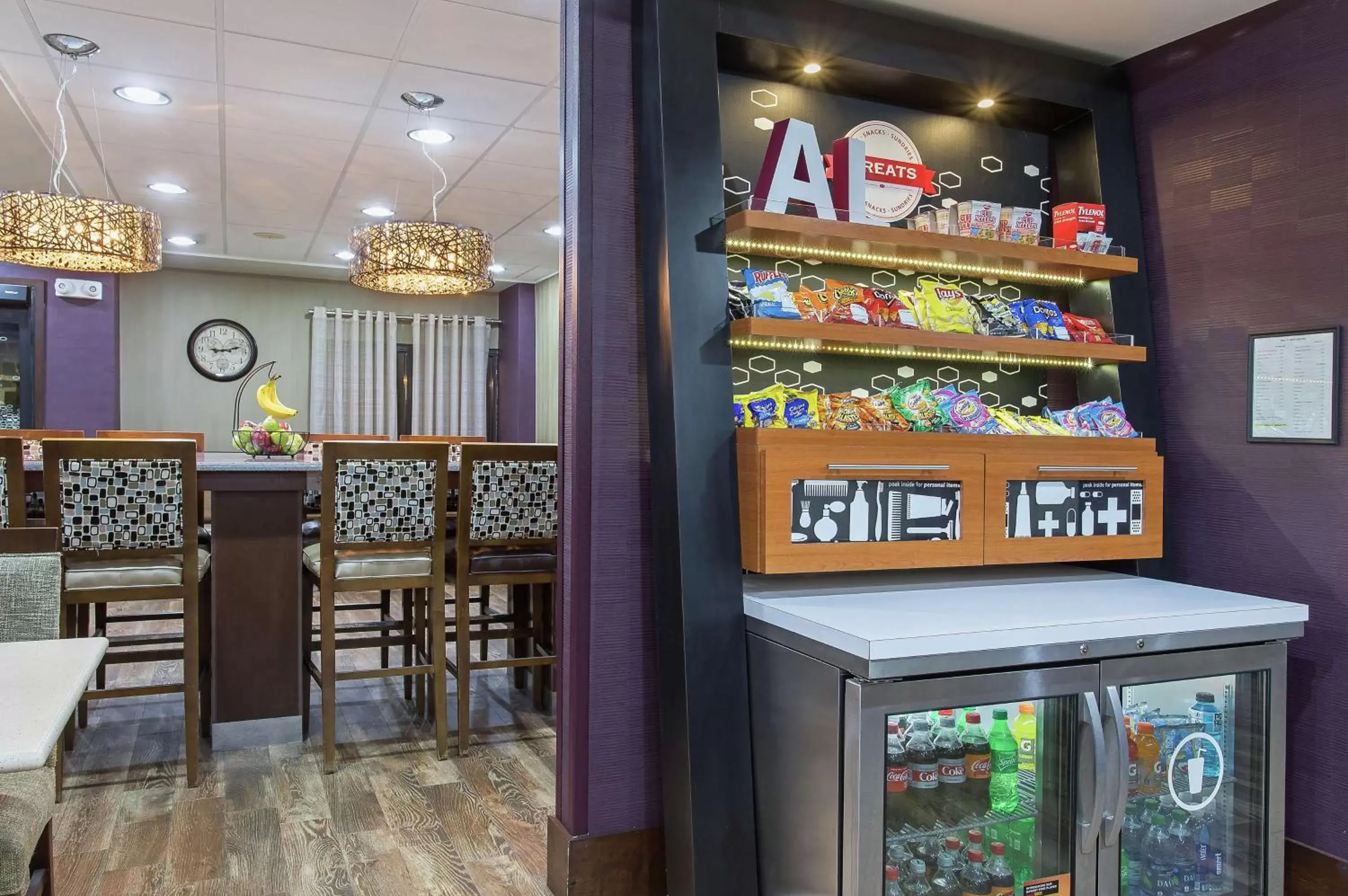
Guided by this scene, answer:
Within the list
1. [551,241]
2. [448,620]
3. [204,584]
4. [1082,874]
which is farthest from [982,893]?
[551,241]

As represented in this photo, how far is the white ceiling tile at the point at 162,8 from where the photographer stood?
113 inches

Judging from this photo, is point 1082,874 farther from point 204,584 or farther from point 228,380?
point 228,380

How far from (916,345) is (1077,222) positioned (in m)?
0.70

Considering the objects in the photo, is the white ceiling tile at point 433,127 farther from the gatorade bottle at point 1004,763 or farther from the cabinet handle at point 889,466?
the gatorade bottle at point 1004,763

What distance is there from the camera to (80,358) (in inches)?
272

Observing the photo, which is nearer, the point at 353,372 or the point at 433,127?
the point at 433,127

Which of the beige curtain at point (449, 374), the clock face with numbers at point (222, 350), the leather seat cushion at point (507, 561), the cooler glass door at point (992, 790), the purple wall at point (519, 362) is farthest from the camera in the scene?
the beige curtain at point (449, 374)

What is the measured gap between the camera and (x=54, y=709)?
103 centimetres

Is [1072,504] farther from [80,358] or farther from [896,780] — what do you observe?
[80,358]

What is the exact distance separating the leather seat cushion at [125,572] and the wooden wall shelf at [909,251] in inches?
81.5

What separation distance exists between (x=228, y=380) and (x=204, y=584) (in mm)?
4930

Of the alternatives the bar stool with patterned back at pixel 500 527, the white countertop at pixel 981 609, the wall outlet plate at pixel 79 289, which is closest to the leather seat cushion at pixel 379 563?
the bar stool with patterned back at pixel 500 527

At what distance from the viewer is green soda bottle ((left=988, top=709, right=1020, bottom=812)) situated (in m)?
1.91

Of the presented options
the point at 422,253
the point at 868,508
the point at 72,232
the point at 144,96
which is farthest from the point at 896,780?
the point at 72,232
